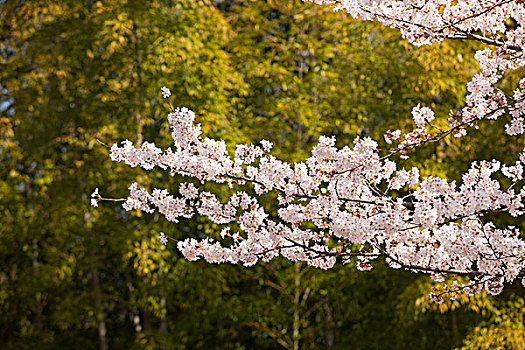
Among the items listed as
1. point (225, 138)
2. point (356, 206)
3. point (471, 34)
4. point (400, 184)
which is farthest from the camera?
point (225, 138)

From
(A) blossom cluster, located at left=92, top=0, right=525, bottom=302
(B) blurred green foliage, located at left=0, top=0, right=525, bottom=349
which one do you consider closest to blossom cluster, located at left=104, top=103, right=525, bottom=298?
(A) blossom cluster, located at left=92, top=0, right=525, bottom=302

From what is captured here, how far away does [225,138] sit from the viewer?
454cm

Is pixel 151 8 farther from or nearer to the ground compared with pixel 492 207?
farther from the ground

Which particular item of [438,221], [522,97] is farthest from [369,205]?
[522,97]

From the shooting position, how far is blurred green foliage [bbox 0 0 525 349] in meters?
4.72

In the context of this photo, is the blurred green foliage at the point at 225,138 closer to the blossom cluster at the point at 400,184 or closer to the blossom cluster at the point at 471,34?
the blossom cluster at the point at 400,184

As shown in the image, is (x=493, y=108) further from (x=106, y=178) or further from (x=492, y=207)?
(x=106, y=178)

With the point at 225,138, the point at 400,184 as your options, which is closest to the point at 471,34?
the point at 400,184

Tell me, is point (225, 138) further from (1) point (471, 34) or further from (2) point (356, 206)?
(1) point (471, 34)

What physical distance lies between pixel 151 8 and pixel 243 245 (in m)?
2.98

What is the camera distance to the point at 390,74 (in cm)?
488

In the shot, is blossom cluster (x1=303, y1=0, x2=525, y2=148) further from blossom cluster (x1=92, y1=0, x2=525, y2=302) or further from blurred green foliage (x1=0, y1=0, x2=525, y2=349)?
blurred green foliage (x1=0, y1=0, x2=525, y2=349)

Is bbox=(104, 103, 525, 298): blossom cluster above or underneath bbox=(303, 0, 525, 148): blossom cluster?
underneath

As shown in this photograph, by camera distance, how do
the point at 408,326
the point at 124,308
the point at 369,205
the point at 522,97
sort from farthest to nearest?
1. the point at 124,308
2. the point at 408,326
3. the point at 369,205
4. the point at 522,97
